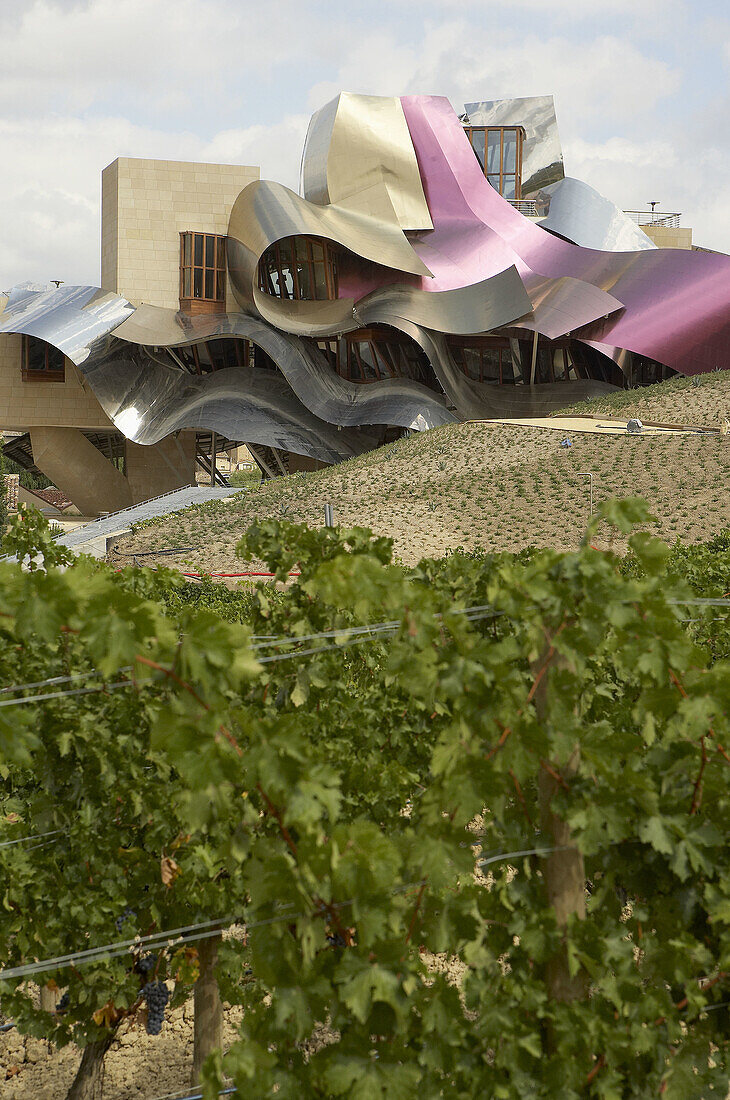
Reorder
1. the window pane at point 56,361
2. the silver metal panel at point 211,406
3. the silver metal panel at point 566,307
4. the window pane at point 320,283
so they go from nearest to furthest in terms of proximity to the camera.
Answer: the silver metal panel at point 566,307 < the silver metal panel at point 211,406 < the window pane at point 320,283 < the window pane at point 56,361

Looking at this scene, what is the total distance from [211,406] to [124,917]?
3092 cm

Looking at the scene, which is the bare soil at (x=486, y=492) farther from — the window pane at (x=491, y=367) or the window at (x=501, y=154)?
the window at (x=501, y=154)

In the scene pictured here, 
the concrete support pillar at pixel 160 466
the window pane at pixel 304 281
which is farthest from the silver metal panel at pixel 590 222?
the concrete support pillar at pixel 160 466

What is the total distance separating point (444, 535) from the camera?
20.7 metres

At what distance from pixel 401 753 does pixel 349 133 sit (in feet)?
115

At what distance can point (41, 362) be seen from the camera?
35.5 metres

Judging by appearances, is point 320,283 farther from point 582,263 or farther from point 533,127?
point 533,127

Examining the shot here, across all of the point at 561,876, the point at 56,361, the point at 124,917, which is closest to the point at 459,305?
the point at 56,361

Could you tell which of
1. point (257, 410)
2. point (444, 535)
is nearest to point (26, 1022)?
point (444, 535)

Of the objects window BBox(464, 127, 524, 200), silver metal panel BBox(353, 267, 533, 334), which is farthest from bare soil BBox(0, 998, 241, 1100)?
window BBox(464, 127, 524, 200)

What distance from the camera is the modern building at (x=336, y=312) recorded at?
32.2m

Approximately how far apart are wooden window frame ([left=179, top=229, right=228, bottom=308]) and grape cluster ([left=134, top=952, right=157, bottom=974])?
3268 centimetres

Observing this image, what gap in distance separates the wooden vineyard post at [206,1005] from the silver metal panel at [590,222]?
3656 centimetres

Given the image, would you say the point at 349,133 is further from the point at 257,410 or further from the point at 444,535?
the point at 444,535
